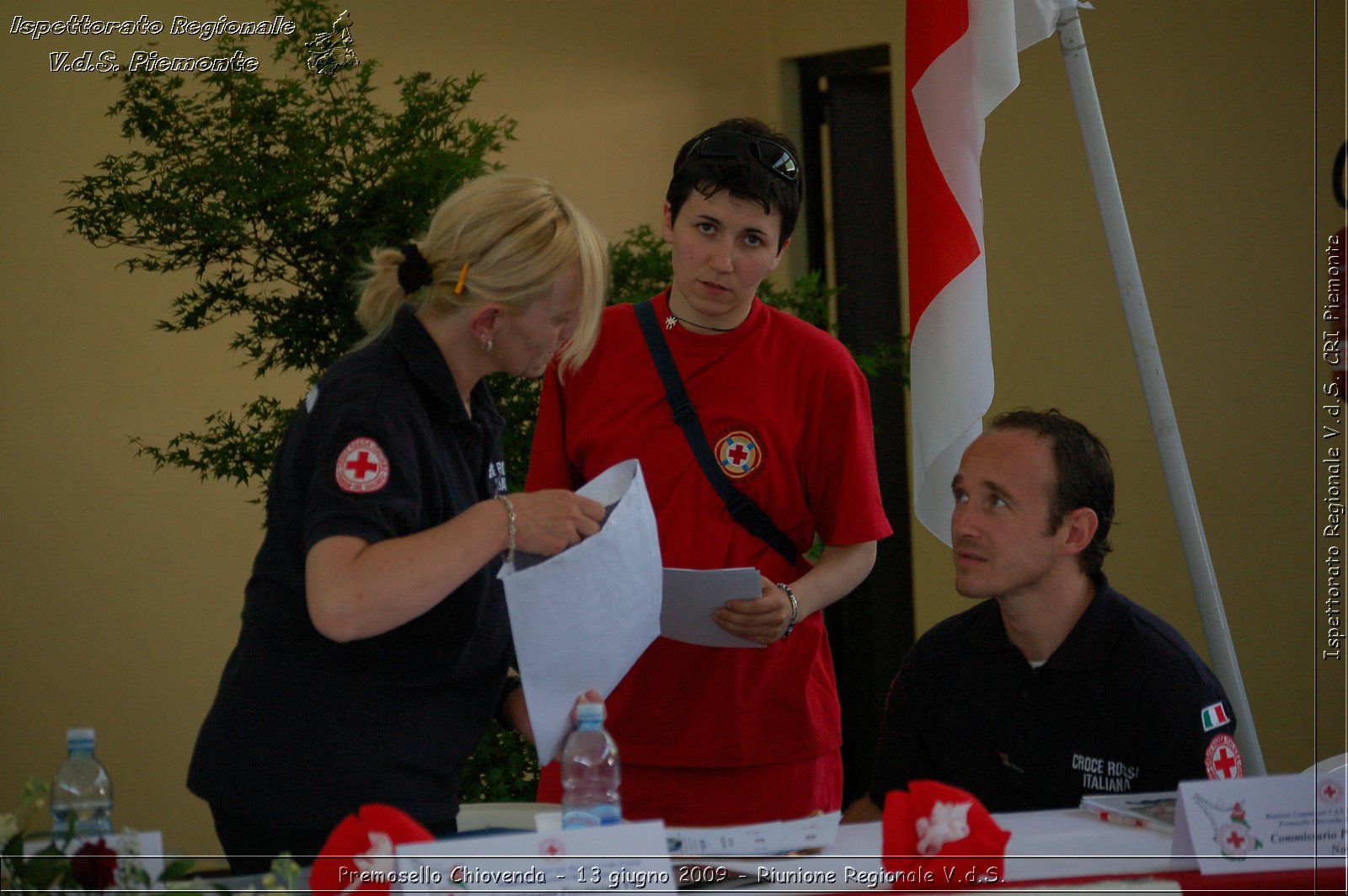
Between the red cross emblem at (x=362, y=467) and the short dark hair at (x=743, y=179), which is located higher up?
the short dark hair at (x=743, y=179)

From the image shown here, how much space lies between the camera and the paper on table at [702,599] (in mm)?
1893

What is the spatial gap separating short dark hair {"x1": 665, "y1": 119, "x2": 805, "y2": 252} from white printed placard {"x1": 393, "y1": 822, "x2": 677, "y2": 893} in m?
1.11

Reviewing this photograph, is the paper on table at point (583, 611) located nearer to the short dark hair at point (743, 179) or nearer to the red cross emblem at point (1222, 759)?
the short dark hair at point (743, 179)

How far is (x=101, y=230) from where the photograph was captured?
331cm

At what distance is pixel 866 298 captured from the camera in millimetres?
5273

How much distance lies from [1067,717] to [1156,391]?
72 centimetres

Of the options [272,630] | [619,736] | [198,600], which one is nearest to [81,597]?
[198,600]

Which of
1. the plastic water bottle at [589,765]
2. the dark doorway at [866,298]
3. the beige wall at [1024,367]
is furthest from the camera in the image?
the dark doorway at [866,298]

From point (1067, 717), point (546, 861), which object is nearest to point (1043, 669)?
point (1067, 717)

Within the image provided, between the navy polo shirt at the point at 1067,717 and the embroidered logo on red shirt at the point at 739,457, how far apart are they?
0.42 m

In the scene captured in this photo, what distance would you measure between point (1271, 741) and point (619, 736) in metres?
2.66

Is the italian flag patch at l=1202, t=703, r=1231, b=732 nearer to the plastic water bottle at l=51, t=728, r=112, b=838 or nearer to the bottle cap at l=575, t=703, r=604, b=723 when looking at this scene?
the bottle cap at l=575, t=703, r=604, b=723

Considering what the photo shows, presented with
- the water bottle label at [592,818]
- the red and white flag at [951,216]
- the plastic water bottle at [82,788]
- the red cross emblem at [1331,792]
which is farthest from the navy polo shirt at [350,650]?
the red and white flag at [951,216]

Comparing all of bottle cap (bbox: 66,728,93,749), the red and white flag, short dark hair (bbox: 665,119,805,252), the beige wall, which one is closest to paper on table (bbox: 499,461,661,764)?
bottle cap (bbox: 66,728,93,749)
